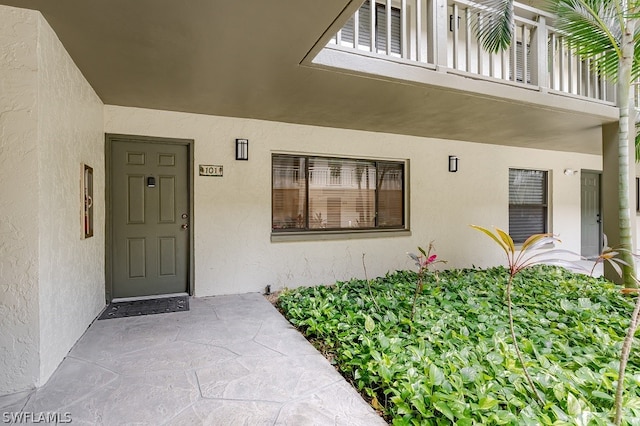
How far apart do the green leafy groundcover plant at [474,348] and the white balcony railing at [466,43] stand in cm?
254

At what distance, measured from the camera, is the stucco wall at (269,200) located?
171 inches

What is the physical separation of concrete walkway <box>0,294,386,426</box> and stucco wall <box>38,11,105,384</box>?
0.24 m

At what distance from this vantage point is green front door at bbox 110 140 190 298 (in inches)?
159

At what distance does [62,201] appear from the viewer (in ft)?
8.40

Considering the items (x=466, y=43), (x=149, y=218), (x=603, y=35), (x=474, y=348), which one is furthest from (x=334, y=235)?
(x=603, y=35)

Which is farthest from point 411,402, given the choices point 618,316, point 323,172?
point 323,172

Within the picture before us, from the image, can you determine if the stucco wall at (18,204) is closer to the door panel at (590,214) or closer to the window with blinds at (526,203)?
the window with blinds at (526,203)

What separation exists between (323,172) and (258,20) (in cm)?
302

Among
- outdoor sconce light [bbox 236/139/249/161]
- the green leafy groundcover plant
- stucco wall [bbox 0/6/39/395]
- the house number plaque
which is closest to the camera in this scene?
the green leafy groundcover plant

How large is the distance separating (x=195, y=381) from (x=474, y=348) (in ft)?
6.58

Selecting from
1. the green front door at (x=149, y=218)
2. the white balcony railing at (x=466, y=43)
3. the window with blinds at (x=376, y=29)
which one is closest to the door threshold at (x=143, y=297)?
the green front door at (x=149, y=218)

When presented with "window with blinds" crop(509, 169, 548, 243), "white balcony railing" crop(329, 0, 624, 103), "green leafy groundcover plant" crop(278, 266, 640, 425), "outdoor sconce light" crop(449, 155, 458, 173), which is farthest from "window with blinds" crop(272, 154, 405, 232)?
"window with blinds" crop(509, 169, 548, 243)

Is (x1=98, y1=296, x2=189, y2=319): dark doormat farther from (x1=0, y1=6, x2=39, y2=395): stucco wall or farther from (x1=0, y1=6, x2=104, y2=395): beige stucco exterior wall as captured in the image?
(x1=0, y1=6, x2=39, y2=395): stucco wall

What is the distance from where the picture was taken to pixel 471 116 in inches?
179
